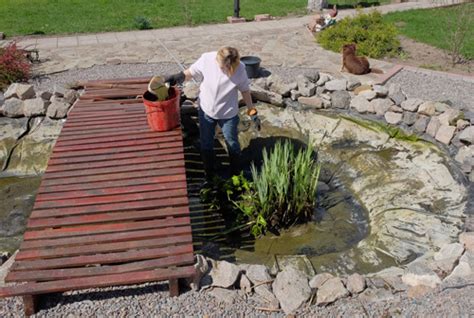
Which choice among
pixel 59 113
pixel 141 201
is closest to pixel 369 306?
pixel 141 201

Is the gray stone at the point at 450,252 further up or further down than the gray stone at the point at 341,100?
further down

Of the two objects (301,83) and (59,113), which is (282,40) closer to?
(301,83)

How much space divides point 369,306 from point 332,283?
0.29m

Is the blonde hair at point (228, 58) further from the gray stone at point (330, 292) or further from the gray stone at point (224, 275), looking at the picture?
the gray stone at point (330, 292)

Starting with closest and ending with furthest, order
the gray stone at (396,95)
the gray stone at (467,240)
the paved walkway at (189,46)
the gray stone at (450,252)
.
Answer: the gray stone at (450,252) < the gray stone at (467,240) < the gray stone at (396,95) < the paved walkway at (189,46)

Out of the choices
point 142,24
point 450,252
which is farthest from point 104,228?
point 142,24

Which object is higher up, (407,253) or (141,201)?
(141,201)

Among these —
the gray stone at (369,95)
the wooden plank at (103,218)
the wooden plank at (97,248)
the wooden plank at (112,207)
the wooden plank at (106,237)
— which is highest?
the gray stone at (369,95)

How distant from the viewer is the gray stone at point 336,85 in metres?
6.53

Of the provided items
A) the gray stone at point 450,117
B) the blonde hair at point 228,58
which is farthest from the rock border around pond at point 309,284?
the gray stone at point 450,117

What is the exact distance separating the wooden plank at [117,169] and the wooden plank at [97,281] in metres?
1.34

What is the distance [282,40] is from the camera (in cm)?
944

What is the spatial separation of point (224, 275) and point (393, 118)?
11.6ft

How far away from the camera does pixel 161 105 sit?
4754mm
